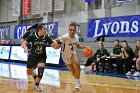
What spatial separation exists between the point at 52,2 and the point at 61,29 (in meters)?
2.43

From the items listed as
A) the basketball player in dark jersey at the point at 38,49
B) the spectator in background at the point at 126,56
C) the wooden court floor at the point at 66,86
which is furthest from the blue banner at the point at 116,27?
the basketball player in dark jersey at the point at 38,49

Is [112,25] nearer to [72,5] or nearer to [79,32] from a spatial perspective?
[79,32]

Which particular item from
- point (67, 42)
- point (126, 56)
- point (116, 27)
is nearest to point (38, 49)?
point (67, 42)

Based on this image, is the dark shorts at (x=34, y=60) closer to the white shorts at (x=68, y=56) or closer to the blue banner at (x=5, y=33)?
the white shorts at (x=68, y=56)

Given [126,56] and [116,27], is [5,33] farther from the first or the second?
[126,56]

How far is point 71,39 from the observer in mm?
8273

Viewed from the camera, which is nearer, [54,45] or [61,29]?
[54,45]

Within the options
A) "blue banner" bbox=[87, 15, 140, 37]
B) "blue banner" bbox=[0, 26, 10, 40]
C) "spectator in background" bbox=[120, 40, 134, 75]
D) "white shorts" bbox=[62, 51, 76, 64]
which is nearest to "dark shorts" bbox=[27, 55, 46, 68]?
"white shorts" bbox=[62, 51, 76, 64]

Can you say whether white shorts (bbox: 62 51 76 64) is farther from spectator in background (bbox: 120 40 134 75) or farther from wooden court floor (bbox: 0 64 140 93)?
spectator in background (bbox: 120 40 134 75)

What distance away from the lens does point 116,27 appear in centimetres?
1761

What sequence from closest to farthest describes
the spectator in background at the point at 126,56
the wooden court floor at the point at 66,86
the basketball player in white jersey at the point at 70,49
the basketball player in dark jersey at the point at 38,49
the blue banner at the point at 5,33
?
the wooden court floor at the point at 66,86
the basketball player in dark jersey at the point at 38,49
the basketball player in white jersey at the point at 70,49
the spectator in background at the point at 126,56
the blue banner at the point at 5,33

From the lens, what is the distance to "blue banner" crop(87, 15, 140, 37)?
54.3 feet

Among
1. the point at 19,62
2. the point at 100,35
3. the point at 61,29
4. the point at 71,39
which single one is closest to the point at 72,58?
the point at 71,39

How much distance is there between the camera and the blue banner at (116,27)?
1656cm
